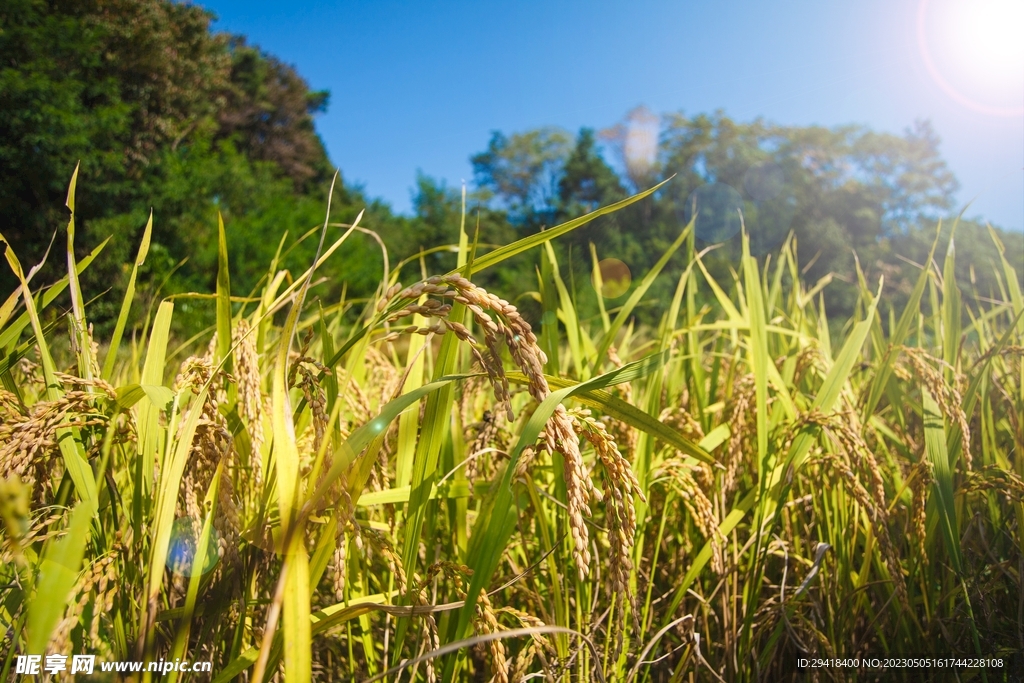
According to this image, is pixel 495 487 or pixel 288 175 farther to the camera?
pixel 288 175

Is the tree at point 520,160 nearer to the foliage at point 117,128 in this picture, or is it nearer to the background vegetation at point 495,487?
the foliage at point 117,128

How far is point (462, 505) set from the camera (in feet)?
3.24

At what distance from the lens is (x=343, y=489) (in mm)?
651

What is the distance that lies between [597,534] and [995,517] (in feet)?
2.89

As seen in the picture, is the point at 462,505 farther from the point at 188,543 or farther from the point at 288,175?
the point at 288,175

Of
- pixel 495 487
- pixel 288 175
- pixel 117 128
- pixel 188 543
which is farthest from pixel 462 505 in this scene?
pixel 288 175

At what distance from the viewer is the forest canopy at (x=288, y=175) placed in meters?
6.92

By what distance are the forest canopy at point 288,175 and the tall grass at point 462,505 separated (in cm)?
37

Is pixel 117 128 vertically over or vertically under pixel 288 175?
under

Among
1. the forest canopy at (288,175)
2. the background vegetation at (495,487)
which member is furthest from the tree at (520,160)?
the background vegetation at (495,487)

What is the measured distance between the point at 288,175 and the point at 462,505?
30514 millimetres

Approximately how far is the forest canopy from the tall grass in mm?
373

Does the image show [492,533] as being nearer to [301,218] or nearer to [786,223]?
[301,218]

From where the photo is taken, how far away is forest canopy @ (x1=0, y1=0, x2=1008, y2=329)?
22.7 ft
